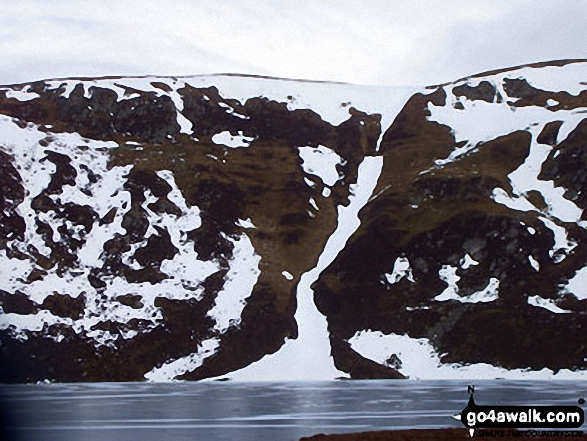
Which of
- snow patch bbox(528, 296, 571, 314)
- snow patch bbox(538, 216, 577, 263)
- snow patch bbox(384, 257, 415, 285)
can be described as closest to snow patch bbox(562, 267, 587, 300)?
snow patch bbox(528, 296, 571, 314)

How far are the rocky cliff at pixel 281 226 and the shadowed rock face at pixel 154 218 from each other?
303mm

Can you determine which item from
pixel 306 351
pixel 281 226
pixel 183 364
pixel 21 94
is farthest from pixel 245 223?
pixel 21 94

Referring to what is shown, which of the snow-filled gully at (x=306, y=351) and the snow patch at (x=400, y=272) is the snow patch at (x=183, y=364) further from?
the snow patch at (x=400, y=272)

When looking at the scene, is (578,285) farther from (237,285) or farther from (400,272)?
(237,285)

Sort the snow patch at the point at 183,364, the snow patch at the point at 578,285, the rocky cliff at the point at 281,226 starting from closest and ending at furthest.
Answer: the snow patch at the point at 183,364
the rocky cliff at the point at 281,226
the snow patch at the point at 578,285

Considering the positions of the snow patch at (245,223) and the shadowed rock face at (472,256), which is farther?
the snow patch at (245,223)

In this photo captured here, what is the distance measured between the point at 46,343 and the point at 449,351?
1757 inches

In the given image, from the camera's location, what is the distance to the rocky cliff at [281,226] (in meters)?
99.9

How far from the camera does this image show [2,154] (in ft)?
436

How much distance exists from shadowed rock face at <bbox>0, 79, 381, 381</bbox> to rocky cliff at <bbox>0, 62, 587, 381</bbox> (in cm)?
30

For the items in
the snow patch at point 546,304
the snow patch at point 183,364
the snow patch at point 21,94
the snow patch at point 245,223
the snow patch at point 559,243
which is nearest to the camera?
the snow patch at point 183,364

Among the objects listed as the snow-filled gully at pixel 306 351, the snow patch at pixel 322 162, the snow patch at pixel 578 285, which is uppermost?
the snow patch at pixel 322 162

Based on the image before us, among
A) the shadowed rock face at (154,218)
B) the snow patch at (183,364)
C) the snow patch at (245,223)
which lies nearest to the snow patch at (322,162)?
the shadowed rock face at (154,218)

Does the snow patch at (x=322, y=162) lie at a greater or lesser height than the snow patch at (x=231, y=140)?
lesser
